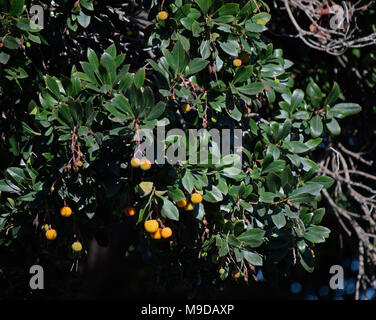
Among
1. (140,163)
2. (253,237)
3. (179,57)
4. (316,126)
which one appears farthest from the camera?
(316,126)

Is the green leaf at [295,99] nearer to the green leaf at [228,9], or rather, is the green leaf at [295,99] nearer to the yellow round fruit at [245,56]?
the yellow round fruit at [245,56]

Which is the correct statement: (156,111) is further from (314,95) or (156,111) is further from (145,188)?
(314,95)

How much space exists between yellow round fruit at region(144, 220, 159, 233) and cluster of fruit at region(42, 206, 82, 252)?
0.32m

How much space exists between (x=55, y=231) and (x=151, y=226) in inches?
17.9

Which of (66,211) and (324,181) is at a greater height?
(324,181)

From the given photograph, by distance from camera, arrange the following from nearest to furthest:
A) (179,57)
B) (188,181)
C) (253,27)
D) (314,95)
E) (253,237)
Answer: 1. (188,181)
2. (179,57)
3. (253,237)
4. (253,27)
5. (314,95)

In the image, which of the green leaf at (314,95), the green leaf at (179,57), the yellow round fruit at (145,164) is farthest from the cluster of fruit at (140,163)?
the green leaf at (314,95)

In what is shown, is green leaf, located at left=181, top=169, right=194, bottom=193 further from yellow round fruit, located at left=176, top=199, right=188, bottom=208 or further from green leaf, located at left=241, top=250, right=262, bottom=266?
green leaf, located at left=241, top=250, right=262, bottom=266

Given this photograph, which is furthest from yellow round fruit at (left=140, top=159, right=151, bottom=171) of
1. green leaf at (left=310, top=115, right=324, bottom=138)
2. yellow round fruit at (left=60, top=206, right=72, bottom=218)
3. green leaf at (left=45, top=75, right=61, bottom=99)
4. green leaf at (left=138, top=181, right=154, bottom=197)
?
green leaf at (left=310, top=115, right=324, bottom=138)

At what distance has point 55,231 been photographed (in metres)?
1.89

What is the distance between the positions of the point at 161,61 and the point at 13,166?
82cm

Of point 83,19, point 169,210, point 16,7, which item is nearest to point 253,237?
point 169,210

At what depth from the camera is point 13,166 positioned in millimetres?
2045
